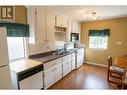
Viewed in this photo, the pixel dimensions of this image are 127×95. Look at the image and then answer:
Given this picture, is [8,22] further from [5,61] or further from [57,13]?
[57,13]

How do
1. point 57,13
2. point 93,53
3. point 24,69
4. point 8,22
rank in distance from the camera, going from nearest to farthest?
point 24,69
point 8,22
point 57,13
point 93,53

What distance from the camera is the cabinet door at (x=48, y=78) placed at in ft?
8.48

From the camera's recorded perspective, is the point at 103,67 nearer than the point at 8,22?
No

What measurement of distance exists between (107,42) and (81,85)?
7.84ft

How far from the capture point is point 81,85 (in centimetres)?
301

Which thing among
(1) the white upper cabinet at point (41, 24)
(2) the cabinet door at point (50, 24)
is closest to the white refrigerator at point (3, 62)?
(1) the white upper cabinet at point (41, 24)

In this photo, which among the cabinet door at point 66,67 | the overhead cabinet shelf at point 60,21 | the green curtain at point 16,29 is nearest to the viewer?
the green curtain at point 16,29

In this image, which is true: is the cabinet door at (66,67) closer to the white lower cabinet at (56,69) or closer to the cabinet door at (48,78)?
the white lower cabinet at (56,69)

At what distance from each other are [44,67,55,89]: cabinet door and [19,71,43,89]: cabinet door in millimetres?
158

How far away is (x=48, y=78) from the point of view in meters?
2.69

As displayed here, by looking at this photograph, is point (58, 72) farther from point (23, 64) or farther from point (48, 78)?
point (23, 64)

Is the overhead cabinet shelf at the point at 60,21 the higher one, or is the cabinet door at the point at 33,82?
the overhead cabinet shelf at the point at 60,21
